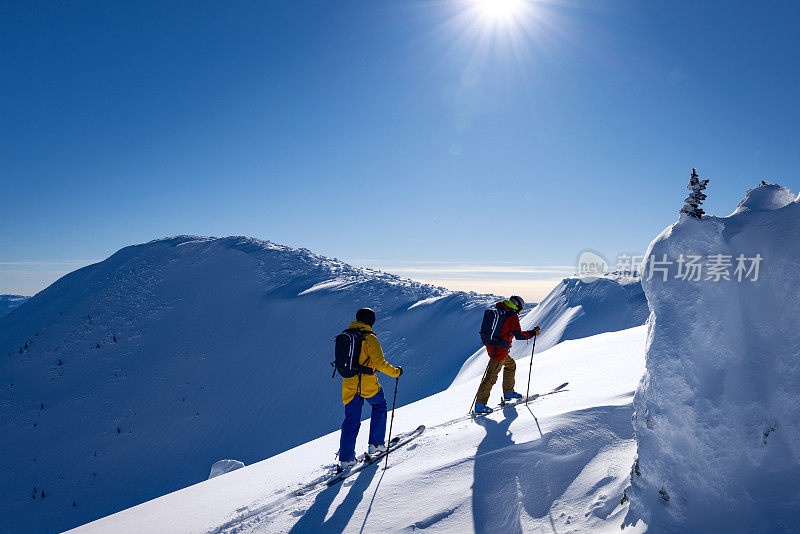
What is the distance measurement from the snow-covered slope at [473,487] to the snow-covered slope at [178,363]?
13615 mm

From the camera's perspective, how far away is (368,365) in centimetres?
551

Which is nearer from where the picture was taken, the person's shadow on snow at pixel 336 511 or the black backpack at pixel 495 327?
the person's shadow on snow at pixel 336 511

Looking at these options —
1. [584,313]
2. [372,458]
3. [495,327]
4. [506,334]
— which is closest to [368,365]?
A: [372,458]

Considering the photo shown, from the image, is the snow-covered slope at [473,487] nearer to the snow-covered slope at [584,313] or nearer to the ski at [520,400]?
→ the ski at [520,400]

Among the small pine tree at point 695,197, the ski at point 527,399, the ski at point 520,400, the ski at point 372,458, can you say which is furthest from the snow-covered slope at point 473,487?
the small pine tree at point 695,197

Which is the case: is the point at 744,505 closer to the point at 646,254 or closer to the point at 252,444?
the point at 646,254

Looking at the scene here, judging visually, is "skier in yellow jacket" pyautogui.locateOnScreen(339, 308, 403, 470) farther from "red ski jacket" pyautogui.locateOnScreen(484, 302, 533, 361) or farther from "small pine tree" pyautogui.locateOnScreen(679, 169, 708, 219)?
"small pine tree" pyautogui.locateOnScreen(679, 169, 708, 219)

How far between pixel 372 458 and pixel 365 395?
0.86 meters

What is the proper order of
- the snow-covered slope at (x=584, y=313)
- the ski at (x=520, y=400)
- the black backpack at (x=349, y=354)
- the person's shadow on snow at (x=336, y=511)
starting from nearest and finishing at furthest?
the person's shadow on snow at (x=336, y=511)
the black backpack at (x=349, y=354)
the ski at (x=520, y=400)
the snow-covered slope at (x=584, y=313)

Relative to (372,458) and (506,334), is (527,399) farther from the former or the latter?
(372,458)

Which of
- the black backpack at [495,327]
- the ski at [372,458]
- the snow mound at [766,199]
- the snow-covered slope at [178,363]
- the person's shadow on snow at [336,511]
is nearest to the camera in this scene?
the snow mound at [766,199]

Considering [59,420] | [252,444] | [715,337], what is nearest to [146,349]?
[59,420]

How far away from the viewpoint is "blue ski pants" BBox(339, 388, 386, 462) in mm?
5414

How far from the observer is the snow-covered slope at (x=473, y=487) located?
141 inches
